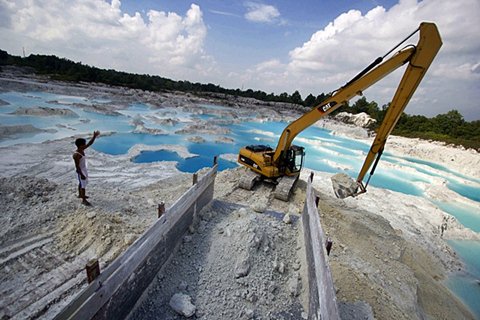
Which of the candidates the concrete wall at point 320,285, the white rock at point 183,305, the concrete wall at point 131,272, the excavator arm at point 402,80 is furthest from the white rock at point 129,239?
the excavator arm at point 402,80

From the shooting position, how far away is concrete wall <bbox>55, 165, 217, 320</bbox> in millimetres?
2314

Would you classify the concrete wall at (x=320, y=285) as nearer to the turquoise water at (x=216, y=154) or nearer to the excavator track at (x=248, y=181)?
the excavator track at (x=248, y=181)

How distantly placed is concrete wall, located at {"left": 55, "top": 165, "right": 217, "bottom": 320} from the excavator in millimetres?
4127

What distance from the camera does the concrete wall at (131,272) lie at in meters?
2.31

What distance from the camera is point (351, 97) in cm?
651

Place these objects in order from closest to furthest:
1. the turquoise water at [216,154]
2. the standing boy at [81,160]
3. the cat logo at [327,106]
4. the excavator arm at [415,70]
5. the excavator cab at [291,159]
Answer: the excavator arm at [415,70]
the standing boy at [81,160]
the cat logo at [327,106]
the excavator cab at [291,159]
the turquoise water at [216,154]

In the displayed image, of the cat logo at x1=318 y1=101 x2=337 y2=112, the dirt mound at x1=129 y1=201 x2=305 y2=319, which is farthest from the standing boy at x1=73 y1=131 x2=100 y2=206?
the cat logo at x1=318 y1=101 x2=337 y2=112

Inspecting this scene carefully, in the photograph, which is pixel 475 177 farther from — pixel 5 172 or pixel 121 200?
pixel 5 172

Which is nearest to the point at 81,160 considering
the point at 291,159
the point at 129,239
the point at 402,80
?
the point at 129,239

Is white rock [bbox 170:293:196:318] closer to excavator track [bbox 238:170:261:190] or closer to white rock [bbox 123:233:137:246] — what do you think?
white rock [bbox 123:233:137:246]

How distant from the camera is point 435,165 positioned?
26.4 m

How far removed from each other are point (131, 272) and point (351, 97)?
20.6ft

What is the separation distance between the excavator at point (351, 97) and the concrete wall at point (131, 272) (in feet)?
13.5

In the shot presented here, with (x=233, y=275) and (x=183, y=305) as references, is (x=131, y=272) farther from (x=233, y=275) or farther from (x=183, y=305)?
(x=233, y=275)
